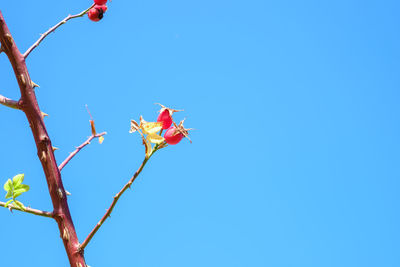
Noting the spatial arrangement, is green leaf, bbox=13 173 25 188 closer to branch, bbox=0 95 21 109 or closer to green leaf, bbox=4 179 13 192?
green leaf, bbox=4 179 13 192

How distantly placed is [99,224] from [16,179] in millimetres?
352

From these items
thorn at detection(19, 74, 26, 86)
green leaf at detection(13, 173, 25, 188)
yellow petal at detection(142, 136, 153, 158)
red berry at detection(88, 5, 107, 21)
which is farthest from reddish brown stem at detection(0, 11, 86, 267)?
red berry at detection(88, 5, 107, 21)

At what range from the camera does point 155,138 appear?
4.33 feet

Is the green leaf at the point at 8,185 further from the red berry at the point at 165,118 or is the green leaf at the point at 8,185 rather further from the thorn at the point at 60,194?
the red berry at the point at 165,118

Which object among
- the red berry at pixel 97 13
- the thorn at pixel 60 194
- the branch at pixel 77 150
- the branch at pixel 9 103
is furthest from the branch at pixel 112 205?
the red berry at pixel 97 13

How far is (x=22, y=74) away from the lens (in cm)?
134

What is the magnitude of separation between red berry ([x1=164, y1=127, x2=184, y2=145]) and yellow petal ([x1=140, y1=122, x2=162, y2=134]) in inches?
1.6

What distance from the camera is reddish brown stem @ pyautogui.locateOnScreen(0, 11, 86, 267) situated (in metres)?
1.28

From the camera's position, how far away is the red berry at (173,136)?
1376 mm

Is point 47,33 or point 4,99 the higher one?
point 47,33

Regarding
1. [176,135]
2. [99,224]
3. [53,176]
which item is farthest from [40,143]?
[176,135]

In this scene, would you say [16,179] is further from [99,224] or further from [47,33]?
[47,33]

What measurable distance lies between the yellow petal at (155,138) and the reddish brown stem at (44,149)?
322 millimetres

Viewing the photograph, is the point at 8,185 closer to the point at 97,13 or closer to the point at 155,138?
the point at 155,138
